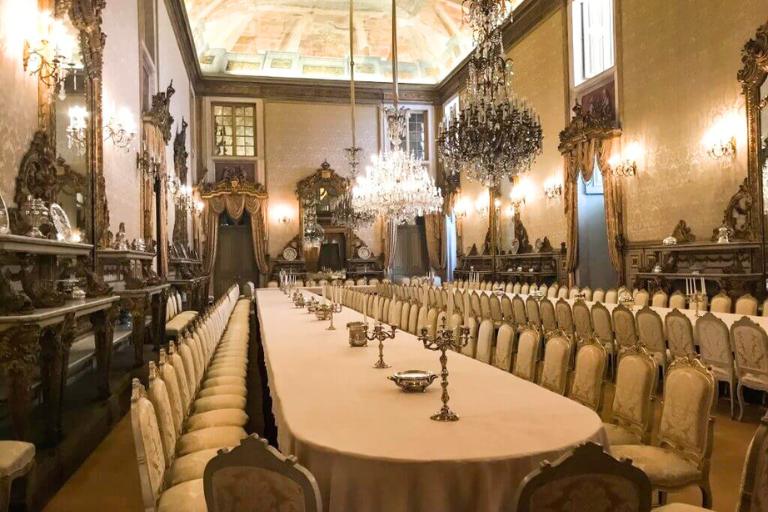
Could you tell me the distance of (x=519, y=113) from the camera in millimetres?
7672

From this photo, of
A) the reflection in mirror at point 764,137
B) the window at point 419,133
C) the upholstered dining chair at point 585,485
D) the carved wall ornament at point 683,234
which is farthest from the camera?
the window at point 419,133

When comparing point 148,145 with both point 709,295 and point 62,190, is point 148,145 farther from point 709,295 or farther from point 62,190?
point 709,295

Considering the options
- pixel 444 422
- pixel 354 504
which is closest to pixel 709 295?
pixel 444 422

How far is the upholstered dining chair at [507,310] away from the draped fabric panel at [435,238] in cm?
1112

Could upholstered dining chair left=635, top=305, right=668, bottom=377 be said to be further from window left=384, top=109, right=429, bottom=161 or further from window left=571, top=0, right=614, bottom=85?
window left=384, top=109, right=429, bottom=161

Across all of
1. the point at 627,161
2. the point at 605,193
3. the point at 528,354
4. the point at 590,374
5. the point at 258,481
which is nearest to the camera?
the point at 258,481

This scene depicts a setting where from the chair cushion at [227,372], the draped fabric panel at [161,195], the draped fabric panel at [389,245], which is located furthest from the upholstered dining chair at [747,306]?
the draped fabric panel at [389,245]

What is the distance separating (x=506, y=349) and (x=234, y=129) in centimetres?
1658

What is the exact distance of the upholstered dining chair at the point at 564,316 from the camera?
700 cm

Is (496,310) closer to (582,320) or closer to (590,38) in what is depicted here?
(582,320)

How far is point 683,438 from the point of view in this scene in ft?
9.51

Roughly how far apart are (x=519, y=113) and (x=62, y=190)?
5533 millimetres

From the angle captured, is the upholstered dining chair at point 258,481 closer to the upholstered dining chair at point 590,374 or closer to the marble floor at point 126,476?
the marble floor at point 126,476

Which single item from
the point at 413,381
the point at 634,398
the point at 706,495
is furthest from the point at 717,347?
the point at 413,381
